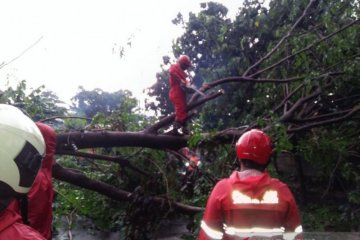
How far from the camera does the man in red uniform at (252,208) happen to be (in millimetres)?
1826

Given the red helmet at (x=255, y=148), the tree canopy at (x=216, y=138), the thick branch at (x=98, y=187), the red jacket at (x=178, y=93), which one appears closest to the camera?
the red helmet at (x=255, y=148)

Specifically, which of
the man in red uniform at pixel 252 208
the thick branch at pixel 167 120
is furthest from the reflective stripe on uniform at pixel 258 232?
the thick branch at pixel 167 120

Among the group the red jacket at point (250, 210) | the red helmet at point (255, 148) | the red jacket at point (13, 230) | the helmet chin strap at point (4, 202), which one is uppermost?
the red helmet at point (255, 148)

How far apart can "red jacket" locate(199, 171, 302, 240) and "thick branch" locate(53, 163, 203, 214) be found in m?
1.63

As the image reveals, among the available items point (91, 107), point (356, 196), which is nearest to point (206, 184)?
point (356, 196)

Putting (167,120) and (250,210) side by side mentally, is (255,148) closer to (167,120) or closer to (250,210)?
(250,210)

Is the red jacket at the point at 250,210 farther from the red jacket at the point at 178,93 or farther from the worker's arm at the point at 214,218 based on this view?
the red jacket at the point at 178,93

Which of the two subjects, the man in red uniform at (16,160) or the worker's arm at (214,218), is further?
the worker's arm at (214,218)

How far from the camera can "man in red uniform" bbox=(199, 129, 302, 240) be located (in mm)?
1826

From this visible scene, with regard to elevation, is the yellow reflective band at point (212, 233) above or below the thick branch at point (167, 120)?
below

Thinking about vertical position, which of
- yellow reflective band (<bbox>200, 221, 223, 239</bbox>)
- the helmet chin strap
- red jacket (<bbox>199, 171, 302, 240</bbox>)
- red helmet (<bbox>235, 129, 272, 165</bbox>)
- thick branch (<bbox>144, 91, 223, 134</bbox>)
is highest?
thick branch (<bbox>144, 91, 223, 134</bbox>)

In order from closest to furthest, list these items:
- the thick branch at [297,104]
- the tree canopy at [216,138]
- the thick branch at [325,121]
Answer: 1. the tree canopy at [216,138]
2. the thick branch at [325,121]
3. the thick branch at [297,104]

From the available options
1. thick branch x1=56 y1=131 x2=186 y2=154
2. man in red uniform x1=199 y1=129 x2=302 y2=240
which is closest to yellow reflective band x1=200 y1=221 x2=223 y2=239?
man in red uniform x1=199 y1=129 x2=302 y2=240

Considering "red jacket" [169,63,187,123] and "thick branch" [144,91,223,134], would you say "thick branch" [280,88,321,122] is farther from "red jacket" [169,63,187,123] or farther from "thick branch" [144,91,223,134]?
"red jacket" [169,63,187,123]
